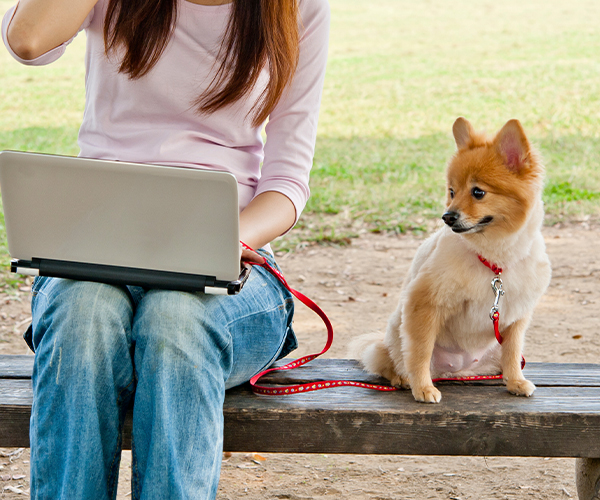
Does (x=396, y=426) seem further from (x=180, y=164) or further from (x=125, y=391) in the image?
(x=180, y=164)

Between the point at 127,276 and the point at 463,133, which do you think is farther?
the point at 463,133

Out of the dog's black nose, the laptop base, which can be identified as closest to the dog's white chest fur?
the dog's black nose

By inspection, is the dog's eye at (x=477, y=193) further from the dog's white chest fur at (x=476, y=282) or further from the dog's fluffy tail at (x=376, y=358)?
the dog's fluffy tail at (x=376, y=358)

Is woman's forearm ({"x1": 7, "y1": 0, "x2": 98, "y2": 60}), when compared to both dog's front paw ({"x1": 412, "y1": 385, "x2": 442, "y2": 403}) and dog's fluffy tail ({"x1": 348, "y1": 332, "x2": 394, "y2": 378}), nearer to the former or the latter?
dog's fluffy tail ({"x1": 348, "y1": 332, "x2": 394, "y2": 378})

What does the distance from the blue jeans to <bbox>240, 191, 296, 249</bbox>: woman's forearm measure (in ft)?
1.00

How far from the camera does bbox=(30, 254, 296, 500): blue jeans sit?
5.23ft

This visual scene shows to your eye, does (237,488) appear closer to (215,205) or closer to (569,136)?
(215,205)

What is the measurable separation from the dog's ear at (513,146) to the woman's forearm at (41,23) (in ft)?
4.04

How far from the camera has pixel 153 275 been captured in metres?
1.72

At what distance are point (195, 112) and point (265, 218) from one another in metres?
0.40

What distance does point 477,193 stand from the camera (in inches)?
79.7

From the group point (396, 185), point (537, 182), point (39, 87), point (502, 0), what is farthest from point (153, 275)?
point (502, 0)

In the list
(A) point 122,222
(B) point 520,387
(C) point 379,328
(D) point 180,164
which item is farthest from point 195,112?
(C) point 379,328

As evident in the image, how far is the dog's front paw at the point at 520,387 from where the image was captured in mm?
2061
